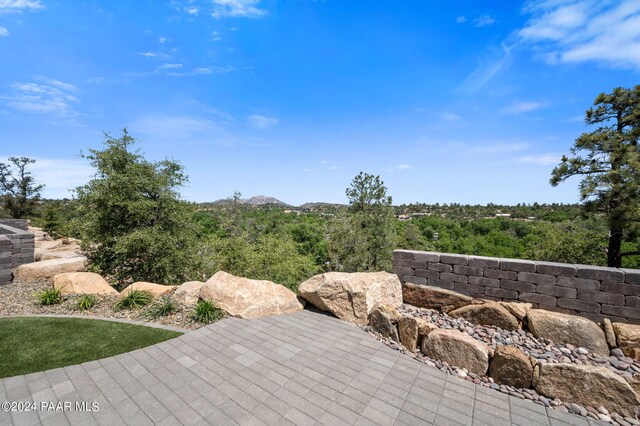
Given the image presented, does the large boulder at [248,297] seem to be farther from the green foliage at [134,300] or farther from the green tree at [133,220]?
the green tree at [133,220]

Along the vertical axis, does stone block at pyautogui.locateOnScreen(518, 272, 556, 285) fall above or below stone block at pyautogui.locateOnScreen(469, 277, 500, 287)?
above

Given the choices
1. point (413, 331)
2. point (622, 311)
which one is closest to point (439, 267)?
point (413, 331)

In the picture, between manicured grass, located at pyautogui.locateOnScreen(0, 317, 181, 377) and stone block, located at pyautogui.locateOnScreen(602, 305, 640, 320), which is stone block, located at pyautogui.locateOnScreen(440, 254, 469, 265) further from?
manicured grass, located at pyautogui.locateOnScreen(0, 317, 181, 377)

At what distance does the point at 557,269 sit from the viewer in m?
5.45

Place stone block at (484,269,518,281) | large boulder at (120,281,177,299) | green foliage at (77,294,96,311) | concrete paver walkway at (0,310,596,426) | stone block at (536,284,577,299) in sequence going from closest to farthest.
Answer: concrete paver walkway at (0,310,596,426) < stone block at (536,284,577,299) < stone block at (484,269,518,281) < green foliage at (77,294,96,311) < large boulder at (120,281,177,299)

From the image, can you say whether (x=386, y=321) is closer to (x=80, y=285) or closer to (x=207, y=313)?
(x=207, y=313)

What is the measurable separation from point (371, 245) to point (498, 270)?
16.6 meters

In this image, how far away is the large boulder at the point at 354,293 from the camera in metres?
6.39

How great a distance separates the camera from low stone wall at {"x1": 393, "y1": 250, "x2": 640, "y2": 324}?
496cm

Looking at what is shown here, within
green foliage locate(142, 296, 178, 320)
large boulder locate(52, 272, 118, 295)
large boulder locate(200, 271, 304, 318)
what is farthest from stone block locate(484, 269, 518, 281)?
large boulder locate(52, 272, 118, 295)

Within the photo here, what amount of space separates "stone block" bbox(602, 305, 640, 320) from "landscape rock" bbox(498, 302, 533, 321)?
113 centimetres

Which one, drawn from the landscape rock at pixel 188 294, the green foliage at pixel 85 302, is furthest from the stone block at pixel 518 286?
the green foliage at pixel 85 302

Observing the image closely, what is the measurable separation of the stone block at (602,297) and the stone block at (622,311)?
81 mm

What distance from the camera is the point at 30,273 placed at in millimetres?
8750
